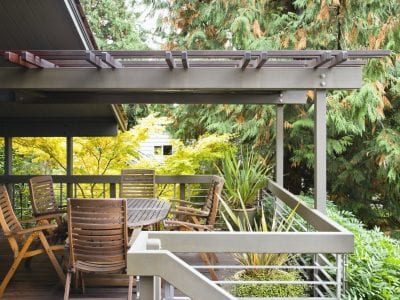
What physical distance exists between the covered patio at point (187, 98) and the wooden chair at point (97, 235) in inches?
19.4

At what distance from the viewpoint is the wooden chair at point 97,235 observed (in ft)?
11.7

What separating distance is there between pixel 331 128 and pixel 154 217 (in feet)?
18.5

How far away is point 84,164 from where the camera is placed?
30.7ft

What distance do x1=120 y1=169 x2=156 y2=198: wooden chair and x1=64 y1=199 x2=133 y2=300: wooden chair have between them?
9.72ft

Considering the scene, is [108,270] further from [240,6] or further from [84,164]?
[240,6]

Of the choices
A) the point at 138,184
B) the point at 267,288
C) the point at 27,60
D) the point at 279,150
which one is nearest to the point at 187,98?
the point at 138,184

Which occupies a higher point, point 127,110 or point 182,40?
point 182,40

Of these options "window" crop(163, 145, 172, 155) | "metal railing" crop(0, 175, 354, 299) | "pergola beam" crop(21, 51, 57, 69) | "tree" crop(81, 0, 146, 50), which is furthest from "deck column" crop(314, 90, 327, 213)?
"tree" crop(81, 0, 146, 50)

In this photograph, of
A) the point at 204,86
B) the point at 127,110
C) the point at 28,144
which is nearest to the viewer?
the point at 204,86

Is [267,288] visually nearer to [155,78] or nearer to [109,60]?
[155,78]

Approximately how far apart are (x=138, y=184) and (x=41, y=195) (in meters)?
1.61

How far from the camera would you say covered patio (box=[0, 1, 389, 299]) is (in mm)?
2695

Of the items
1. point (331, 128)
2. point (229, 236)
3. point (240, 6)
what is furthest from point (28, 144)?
point (229, 236)

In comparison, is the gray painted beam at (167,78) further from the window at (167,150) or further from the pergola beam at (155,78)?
the window at (167,150)
